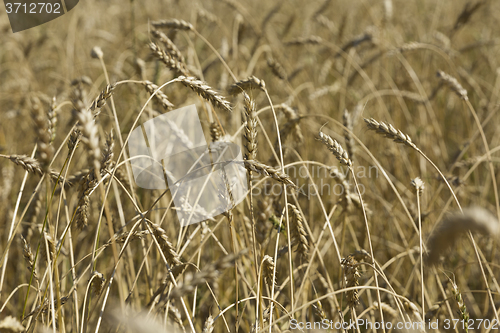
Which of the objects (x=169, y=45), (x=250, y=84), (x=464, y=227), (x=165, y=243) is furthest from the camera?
(x=169, y=45)

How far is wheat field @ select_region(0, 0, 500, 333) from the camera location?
1.18 metres

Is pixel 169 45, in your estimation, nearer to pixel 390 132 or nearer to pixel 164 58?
pixel 164 58

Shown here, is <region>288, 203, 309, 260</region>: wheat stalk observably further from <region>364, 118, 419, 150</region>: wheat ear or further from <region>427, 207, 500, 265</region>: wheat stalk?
<region>427, 207, 500, 265</region>: wheat stalk

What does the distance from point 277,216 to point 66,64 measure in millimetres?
2982

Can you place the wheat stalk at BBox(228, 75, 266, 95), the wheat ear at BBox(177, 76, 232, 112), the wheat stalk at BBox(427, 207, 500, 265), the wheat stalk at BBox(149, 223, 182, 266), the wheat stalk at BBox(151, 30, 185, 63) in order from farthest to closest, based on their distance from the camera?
1. the wheat stalk at BBox(151, 30, 185, 63)
2. the wheat stalk at BBox(228, 75, 266, 95)
3. the wheat ear at BBox(177, 76, 232, 112)
4. the wheat stalk at BBox(149, 223, 182, 266)
5. the wheat stalk at BBox(427, 207, 500, 265)

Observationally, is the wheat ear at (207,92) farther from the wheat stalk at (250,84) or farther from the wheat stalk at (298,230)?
the wheat stalk at (298,230)

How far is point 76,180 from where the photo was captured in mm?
1538

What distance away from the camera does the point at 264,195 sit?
141 centimetres

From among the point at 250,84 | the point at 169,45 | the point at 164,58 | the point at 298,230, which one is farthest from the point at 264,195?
the point at 169,45

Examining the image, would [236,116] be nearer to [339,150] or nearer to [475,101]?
[339,150]

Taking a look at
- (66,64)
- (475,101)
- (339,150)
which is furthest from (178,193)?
(475,101)

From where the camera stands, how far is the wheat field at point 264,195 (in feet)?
3.88

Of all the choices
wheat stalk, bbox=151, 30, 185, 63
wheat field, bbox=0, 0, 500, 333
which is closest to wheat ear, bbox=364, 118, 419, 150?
wheat field, bbox=0, 0, 500, 333

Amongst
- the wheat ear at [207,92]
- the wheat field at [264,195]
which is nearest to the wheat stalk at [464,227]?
the wheat field at [264,195]
